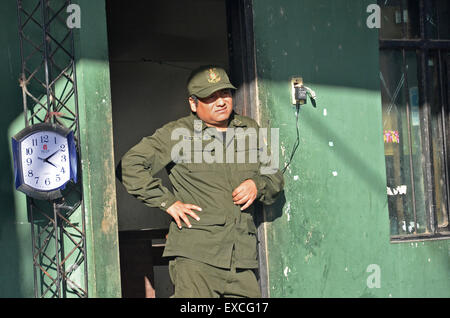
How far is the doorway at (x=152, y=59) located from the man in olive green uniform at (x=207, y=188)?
3.78m

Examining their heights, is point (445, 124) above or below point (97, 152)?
above

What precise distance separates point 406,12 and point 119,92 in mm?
4885

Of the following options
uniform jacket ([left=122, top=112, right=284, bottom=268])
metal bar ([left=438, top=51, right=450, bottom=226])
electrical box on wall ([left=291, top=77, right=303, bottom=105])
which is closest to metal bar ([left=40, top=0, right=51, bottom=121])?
uniform jacket ([left=122, top=112, right=284, bottom=268])

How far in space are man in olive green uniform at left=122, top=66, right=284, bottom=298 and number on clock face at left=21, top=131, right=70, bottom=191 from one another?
0.41m

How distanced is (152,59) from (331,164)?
4983mm

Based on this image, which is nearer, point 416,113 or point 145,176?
point 145,176

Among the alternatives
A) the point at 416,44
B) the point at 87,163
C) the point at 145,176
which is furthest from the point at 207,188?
the point at 416,44

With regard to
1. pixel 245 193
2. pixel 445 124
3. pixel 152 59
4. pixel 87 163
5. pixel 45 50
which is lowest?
pixel 245 193

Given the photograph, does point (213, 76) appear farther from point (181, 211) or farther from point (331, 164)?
point (331, 164)

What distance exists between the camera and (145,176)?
4.63 metres

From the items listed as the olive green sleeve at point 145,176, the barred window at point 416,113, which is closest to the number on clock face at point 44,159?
the olive green sleeve at point 145,176

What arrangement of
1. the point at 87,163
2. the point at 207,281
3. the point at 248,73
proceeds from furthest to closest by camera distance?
the point at 248,73 → the point at 87,163 → the point at 207,281

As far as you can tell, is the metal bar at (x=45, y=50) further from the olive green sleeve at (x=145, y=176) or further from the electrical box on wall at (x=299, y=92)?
the electrical box on wall at (x=299, y=92)

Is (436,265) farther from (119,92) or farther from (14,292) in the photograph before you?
(119,92)
